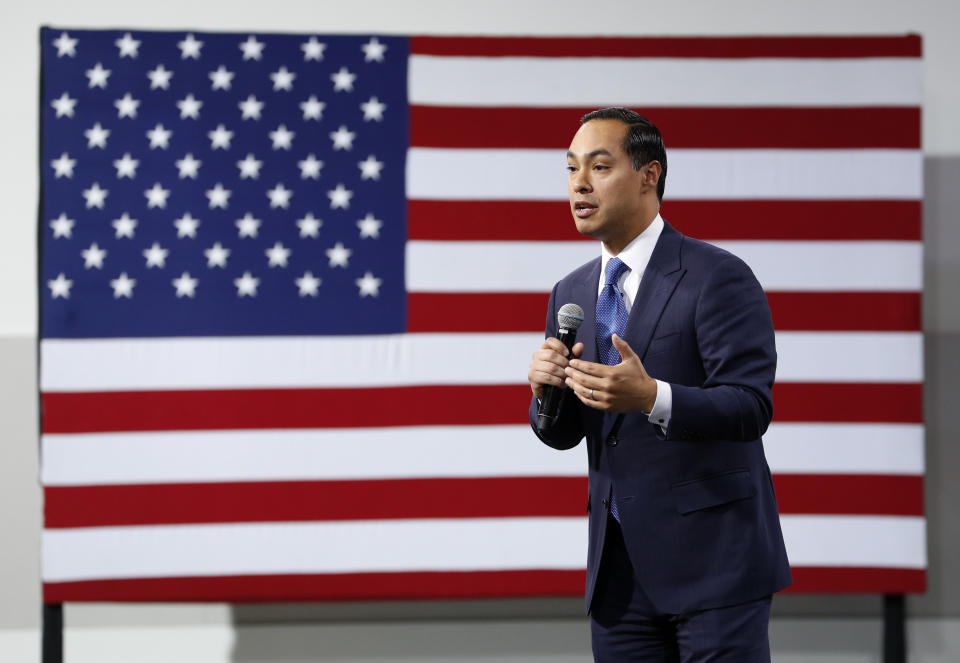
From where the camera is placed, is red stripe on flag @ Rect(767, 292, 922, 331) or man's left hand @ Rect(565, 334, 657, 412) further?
red stripe on flag @ Rect(767, 292, 922, 331)

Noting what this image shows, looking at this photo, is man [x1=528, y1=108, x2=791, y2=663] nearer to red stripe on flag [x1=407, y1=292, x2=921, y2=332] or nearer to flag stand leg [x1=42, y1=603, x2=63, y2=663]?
red stripe on flag [x1=407, y1=292, x2=921, y2=332]

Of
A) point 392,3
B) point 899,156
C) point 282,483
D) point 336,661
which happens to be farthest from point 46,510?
point 899,156

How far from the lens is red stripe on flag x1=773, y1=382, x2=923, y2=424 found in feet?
8.09

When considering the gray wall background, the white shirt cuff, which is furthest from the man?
the gray wall background

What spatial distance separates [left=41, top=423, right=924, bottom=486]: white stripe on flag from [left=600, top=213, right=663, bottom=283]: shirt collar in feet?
3.96

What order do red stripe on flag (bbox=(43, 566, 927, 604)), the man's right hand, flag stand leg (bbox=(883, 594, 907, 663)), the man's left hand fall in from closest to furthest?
the man's left hand < the man's right hand < red stripe on flag (bbox=(43, 566, 927, 604)) < flag stand leg (bbox=(883, 594, 907, 663))

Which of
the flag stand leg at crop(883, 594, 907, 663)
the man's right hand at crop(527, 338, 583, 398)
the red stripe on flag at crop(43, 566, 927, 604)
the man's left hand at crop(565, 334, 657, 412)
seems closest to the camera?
the man's left hand at crop(565, 334, 657, 412)

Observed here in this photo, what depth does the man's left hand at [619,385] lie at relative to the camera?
3.69 ft

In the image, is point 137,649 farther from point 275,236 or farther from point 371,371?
point 275,236

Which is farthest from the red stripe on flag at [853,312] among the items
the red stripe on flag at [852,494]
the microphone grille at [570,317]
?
the microphone grille at [570,317]

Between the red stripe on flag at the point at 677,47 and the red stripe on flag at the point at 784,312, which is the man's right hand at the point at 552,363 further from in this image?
the red stripe on flag at the point at 677,47

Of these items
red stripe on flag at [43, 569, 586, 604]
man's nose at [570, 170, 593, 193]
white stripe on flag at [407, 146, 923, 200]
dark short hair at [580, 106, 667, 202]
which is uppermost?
white stripe on flag at [407, 146, 923, 200]

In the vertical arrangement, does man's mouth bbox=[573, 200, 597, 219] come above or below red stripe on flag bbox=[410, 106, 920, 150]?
below

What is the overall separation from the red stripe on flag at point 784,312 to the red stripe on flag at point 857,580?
75 centimetres
